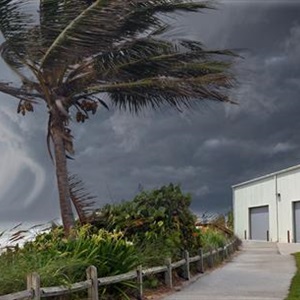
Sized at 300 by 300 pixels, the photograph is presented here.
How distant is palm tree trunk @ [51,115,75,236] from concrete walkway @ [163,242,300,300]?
321 cm

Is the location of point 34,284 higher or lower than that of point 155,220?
lower

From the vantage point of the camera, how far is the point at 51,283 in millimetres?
10219

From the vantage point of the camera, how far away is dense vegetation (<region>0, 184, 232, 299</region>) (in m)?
10.6

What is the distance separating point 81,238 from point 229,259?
1299 centimetres

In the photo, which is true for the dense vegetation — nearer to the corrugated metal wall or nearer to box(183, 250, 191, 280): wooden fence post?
box(183, 250, 191, 280): wooden fence post

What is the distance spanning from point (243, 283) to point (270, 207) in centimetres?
3602

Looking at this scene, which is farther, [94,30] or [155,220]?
[155,220]

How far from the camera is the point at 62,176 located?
1580cm

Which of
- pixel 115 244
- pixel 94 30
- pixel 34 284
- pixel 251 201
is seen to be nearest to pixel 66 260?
pixel 115 244

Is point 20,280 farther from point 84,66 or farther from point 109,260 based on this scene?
point 84,66

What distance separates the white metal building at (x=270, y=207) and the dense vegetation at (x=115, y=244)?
2622 cm

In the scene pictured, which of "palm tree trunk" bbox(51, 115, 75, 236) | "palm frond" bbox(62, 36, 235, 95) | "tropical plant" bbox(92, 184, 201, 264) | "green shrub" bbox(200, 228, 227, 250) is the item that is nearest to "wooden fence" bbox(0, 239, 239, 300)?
"tropical plant" bbox(92, 184, 201, 264)

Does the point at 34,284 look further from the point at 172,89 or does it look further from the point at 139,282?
the point at 172,89

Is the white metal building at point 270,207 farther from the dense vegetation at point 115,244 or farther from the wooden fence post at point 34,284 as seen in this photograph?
the wooden fence post at point 34,284
